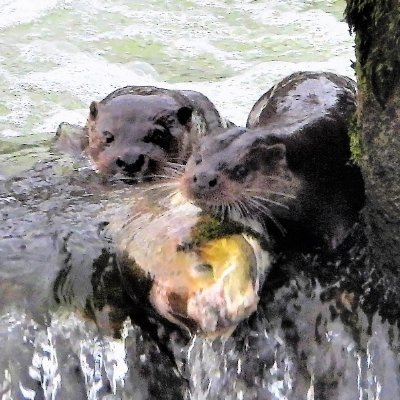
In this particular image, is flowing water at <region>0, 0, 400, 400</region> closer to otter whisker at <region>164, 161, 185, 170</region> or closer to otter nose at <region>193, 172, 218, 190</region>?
otter whisker at <region>164, 161, 185, 170</region>

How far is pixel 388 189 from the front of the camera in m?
3.69

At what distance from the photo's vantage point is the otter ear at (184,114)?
5411mm

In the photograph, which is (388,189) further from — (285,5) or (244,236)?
(285,5)

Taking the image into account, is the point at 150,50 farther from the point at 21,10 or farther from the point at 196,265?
the point at 196,265

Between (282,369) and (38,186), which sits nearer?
(282,369)

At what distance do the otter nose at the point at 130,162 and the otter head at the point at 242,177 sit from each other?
3.24ft

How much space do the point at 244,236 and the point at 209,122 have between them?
6.97ft

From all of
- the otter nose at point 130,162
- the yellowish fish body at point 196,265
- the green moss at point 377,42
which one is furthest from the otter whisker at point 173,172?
the green moss at point 377,42

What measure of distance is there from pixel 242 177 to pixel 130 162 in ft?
3.96

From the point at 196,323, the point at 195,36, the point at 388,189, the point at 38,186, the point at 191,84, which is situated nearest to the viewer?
the point at 196,323

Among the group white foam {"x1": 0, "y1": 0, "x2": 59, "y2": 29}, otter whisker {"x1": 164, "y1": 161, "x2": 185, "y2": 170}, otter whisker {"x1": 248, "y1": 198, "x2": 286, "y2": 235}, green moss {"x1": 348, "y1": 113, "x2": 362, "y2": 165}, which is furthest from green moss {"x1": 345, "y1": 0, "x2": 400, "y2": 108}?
white foam {"x1": 0, "y1": 0, "x2": 59, "y2": 29}

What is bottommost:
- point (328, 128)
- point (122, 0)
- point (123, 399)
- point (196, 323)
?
point (122, 0)

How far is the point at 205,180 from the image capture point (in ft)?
12.6

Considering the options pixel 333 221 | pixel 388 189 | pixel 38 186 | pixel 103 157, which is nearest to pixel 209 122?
pixel 103 157
